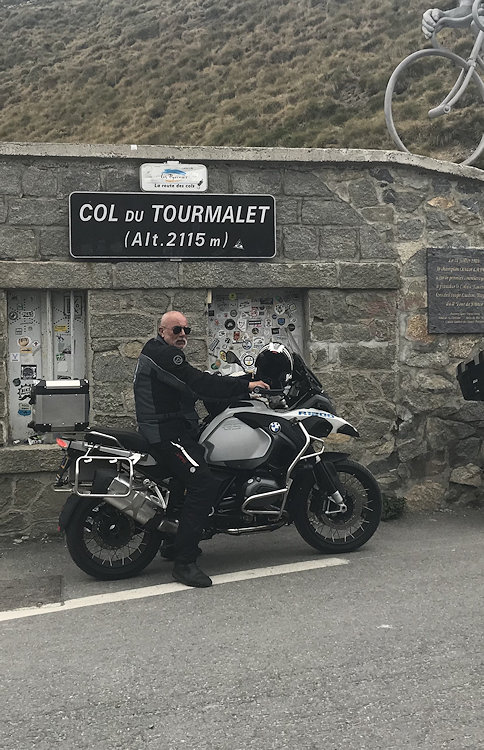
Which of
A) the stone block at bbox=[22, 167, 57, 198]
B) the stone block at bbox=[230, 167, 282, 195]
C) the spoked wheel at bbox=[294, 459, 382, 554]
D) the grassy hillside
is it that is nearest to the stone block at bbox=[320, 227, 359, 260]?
the stone block at bbox=[230, 167, 282, 195]

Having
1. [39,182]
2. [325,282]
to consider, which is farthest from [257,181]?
[39,182]

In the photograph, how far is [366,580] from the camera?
5086mm

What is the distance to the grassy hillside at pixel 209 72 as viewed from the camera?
1096 inches

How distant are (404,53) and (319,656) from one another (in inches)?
1302

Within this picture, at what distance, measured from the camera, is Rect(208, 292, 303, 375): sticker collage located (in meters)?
7.14

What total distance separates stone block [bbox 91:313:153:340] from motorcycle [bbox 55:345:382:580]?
1.45 m

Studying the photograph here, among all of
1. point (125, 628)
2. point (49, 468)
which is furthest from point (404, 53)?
point (125, 628)

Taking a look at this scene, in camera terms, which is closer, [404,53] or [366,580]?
[366,580]

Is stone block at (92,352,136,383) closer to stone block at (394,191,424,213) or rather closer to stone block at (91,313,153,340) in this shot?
stone block at (91,313,153,340)

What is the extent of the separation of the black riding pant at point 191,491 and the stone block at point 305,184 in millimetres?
2983

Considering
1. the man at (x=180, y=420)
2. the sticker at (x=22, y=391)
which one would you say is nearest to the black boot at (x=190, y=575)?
the man at (x=180, y=420)

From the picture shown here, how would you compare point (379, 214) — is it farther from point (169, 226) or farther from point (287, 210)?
point (169, 226)

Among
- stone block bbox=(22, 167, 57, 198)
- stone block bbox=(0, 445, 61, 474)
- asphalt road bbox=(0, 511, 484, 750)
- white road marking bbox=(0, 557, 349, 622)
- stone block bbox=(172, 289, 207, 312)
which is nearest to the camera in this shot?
asphalt road bbox=(0, 511, 484, 750)

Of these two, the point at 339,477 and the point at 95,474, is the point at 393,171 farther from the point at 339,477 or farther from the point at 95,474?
the point at 95,474
